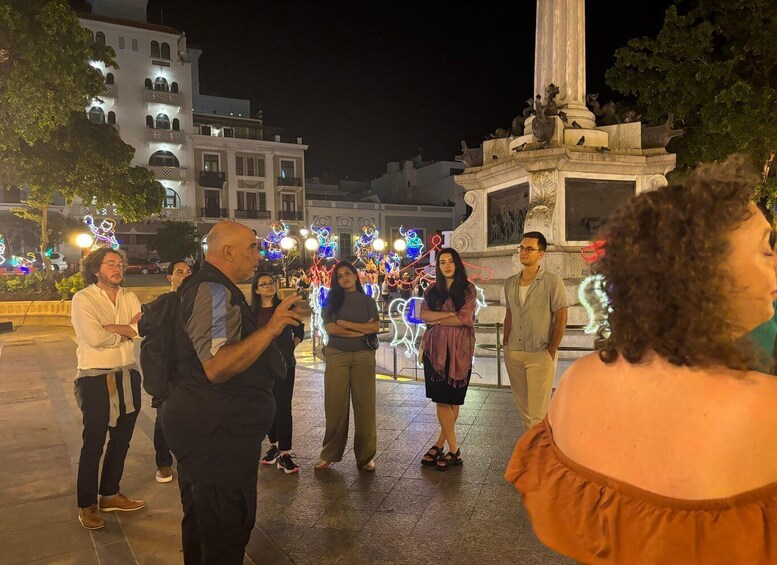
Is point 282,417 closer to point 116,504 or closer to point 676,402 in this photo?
point 116,504

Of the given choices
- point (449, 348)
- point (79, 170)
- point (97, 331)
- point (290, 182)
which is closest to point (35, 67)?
point (79, 170)

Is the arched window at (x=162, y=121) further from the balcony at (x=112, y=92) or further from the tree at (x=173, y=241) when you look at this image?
Answer: the tree at (x=173, y=241)

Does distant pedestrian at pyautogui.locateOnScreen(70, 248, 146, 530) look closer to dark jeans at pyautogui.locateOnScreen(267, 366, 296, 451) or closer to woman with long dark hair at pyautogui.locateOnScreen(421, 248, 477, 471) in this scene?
dark jeans at pyautogui.locateOnScreen(267, 366, 296, 451)

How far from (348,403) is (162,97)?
50.7 meters

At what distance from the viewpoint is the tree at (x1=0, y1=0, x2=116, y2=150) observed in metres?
15.5

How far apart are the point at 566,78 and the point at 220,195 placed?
44.9m

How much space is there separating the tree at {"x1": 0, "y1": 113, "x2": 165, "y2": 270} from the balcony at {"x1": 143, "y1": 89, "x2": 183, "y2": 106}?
27.6 m

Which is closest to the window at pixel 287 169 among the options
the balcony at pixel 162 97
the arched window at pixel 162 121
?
the balcony at pixel 162 97

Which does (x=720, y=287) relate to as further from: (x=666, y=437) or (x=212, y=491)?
(x=212, y=491)

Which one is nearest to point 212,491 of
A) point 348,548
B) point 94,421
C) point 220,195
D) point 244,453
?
point 244,453

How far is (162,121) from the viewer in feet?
160

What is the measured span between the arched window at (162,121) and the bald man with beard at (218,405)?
51.9 m

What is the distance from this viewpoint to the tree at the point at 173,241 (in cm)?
4278

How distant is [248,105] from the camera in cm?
5934
